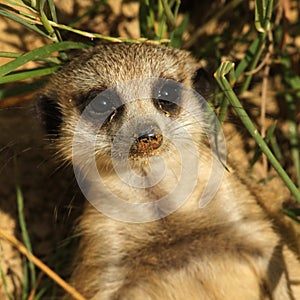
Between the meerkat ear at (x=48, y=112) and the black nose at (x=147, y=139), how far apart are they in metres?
0.53

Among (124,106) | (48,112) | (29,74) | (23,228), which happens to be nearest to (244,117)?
(124,106)

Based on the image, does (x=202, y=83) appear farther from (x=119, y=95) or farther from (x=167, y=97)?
(x=119, y=95)

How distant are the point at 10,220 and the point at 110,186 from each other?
740 mm

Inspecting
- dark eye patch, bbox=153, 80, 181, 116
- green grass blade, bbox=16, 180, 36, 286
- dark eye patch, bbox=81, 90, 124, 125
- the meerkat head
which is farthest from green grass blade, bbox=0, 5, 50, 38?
green grass blade, bbox=16, 180, 36, 286

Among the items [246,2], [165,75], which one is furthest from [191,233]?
[246,2]

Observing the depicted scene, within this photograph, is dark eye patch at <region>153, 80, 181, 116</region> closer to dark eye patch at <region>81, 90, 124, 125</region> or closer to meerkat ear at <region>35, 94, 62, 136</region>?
dark eye patch at <region>81, 90, 124, 125</region>

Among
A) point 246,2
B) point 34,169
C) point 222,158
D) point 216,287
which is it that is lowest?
point 216,287

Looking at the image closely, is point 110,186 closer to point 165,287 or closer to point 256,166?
point 165,287

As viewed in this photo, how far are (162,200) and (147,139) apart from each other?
1.53 ft

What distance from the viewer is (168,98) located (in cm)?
237

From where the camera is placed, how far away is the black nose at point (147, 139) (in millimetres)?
2059

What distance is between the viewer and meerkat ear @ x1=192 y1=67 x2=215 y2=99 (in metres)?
2.54

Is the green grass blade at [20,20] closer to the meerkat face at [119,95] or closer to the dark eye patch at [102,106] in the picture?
the meerkat face at [119,95]

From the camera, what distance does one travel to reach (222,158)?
2535 mm
